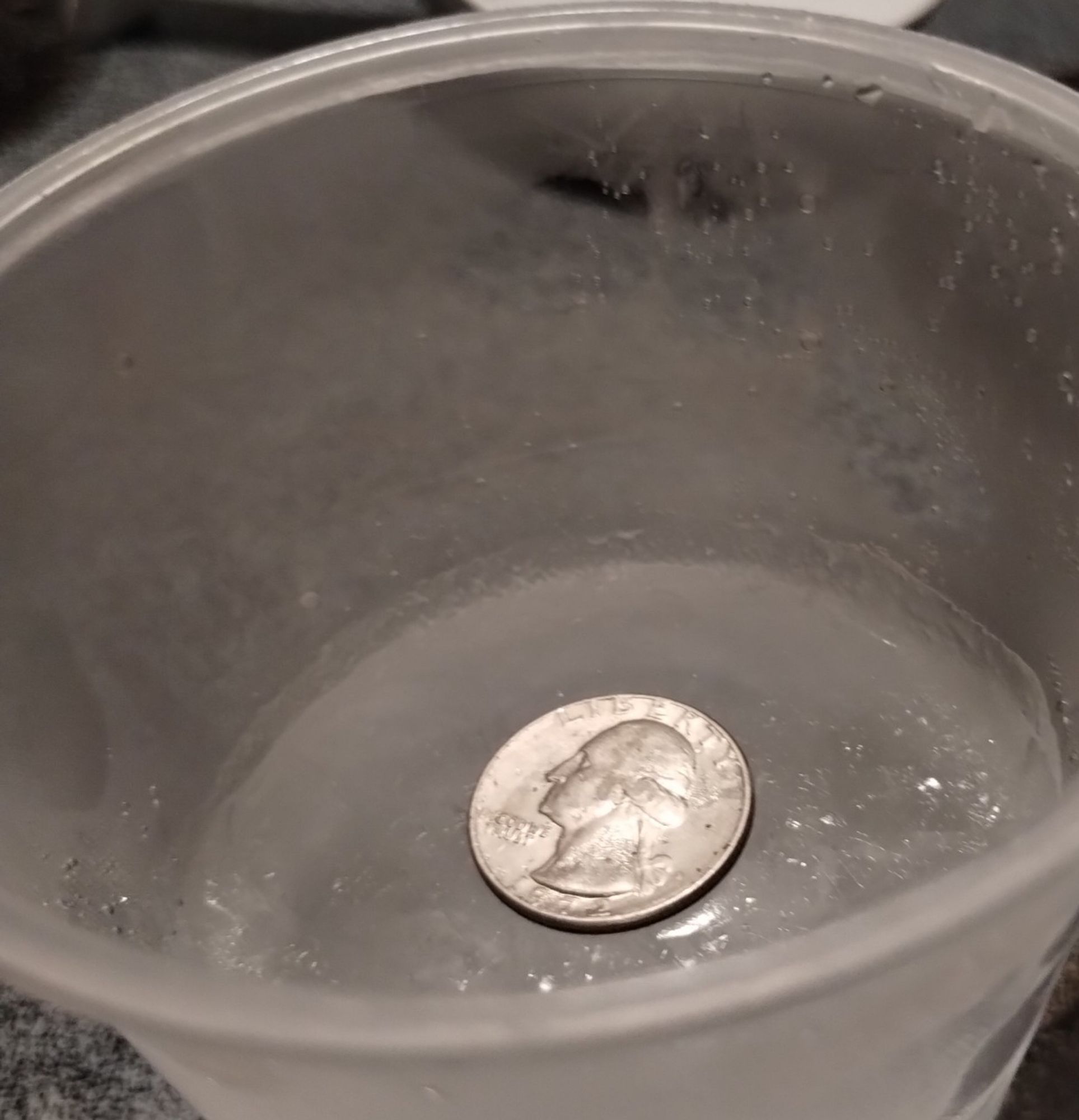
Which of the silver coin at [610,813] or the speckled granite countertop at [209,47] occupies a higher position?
the speckled granite countertop at [209,47]

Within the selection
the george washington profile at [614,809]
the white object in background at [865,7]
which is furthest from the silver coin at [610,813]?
the white object in background at [865,7]

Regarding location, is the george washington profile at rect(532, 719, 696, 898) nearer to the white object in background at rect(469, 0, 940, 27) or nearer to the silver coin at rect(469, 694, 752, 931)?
the silver coin at rect(469, 694, 752, 931)

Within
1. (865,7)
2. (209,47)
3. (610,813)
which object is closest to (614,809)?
(610,813)

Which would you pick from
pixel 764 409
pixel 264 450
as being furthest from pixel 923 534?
pixel 264 450

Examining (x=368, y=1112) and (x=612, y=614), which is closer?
(x=368, y=1112)

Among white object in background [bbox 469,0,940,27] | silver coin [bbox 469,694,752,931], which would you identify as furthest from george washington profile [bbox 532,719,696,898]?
white object in background [bbox 469,0,940,27]

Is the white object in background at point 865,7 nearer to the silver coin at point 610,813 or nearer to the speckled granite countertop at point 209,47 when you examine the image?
the speckled granite countertop at point 209,47

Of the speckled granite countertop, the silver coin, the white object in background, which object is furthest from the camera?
the speckled granite countertop

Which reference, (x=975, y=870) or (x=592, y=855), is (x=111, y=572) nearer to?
(x=592, y=855)

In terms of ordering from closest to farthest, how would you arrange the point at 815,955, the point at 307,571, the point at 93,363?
the point at 815,955 → the point at 93,363 → the point at 307,571
